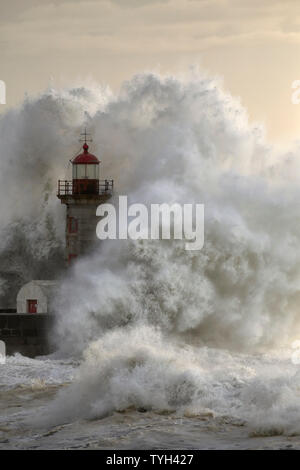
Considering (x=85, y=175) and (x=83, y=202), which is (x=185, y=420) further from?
(x=85, y=175)

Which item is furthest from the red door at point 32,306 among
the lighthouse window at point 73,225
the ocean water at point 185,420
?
the ocean water at point 185,420

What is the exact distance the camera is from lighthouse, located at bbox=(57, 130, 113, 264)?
22.6 metres

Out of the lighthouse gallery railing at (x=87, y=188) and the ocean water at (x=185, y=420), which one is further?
the lighthouse gallery railing at (x=87, y=188)

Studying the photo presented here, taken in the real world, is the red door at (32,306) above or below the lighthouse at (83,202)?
below

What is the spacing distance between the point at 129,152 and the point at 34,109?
125 inches

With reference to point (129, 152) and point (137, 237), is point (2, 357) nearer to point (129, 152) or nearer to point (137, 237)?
point (137, 237)

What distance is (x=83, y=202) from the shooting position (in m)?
22.6

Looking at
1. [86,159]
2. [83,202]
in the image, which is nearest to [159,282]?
[83,202]

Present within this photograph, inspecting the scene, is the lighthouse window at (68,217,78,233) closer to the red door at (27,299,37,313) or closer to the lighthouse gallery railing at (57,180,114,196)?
the lighthouse gallery railing at (57,180,114,196)

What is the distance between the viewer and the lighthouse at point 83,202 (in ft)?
74.2

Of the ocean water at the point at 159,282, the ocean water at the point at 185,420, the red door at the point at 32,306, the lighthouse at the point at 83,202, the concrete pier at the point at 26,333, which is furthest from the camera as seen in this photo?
the lighthouse at the point at 83,202

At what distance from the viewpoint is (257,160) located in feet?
76.6

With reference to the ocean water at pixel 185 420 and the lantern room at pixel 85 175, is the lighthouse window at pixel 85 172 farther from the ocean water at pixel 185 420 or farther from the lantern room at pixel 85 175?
the ocean water at pixel 185 420

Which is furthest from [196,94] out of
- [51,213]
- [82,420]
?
[82,420]
